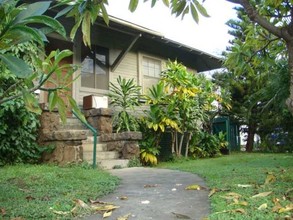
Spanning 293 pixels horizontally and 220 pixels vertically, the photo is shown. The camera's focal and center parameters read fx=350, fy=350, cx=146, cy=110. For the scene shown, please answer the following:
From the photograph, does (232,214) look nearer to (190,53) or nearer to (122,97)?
(122,97)

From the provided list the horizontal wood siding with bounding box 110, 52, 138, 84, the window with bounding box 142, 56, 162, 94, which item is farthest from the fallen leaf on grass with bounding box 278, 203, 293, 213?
the window with bounding box 142, 56, 162, 94

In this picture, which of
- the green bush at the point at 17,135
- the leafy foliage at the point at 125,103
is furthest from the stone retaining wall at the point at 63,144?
the leafy foliage at the point at 125,103

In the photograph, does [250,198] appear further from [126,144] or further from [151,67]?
[151,67]

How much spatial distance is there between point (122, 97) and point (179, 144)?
2437 millimetres

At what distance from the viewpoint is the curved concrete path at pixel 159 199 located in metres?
3.45

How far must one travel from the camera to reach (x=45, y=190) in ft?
14.7

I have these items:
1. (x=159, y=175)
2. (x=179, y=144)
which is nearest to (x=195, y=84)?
(x=179, y=144)

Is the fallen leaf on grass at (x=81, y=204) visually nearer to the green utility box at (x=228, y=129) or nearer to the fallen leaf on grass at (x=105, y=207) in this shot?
the fallen leaf on grass at (x=105, y=207)

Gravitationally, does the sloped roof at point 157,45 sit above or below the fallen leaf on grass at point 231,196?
above

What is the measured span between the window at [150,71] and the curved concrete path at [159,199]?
23.9ft

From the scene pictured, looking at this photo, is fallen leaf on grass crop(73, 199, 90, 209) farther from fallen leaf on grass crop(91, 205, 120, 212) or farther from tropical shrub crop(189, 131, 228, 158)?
tropical shrub crop(189, 131, 228, 158)

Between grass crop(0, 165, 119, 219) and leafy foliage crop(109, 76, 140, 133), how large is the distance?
364 cm

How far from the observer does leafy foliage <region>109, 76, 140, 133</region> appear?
9.54m

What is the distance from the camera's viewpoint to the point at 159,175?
627 cm
